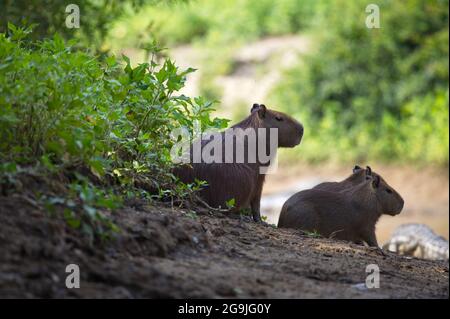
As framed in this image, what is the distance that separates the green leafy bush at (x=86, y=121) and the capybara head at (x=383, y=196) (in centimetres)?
221

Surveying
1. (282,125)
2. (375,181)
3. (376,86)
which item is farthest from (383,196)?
(376,86)

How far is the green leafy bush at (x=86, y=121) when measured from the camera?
4.15 m

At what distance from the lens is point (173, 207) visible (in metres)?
5.23

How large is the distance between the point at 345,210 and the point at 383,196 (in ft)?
1.69

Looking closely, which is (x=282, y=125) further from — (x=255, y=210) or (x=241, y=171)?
(x=241, y=171)

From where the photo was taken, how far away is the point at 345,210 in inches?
275

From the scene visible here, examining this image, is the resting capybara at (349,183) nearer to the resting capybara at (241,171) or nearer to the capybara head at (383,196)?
the capybara head at (383,196)

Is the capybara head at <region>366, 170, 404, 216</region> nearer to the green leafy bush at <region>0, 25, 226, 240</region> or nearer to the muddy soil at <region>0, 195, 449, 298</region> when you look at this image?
the green leafy bush at <region>0, 25, 226, 240</region>

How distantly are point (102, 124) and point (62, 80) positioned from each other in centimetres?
48

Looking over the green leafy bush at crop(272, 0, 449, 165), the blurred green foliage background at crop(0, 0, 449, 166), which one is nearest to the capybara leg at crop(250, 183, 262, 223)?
the blurred green foliage background at crop(0, 0, 449, 166)

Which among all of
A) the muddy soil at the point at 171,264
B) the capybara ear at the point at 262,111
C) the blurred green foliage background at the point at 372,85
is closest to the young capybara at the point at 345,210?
the capybara ear at the point at 262,111

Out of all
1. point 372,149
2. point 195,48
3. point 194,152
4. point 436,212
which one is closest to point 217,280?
point 194,152

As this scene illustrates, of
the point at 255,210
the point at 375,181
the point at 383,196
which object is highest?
the point at 375,181
